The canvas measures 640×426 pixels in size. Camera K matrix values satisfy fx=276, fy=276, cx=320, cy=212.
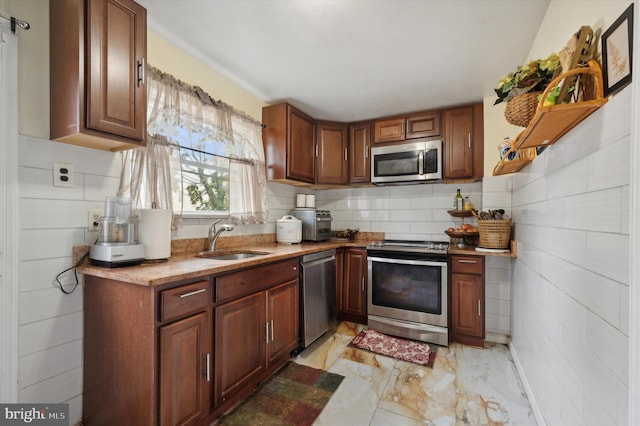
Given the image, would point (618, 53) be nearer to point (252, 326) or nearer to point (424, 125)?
point (252, 326)

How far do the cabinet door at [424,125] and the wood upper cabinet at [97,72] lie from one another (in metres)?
2.53

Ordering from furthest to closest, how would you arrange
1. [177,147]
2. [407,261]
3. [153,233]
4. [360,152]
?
[360,152] → [407,261] → [177,147] → [153,233]

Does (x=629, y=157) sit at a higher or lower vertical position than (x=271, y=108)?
lower

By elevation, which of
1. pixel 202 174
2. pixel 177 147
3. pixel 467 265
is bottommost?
pixel 467 265

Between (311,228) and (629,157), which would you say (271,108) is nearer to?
(311,228)

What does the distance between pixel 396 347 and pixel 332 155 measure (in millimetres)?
2163

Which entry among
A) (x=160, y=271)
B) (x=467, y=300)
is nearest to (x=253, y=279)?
(x=160, y=271)

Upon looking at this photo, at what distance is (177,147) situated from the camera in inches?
80.3

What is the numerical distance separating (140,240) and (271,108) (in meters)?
1.86

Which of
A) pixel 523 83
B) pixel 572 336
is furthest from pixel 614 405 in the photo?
pixel 523 83

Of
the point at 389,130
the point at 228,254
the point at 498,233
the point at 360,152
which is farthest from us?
the point at 360,152

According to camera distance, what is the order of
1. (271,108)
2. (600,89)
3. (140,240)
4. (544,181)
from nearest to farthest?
(600,89)
(544,181)
(140,240)
(271,108)

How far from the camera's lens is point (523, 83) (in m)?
1.29

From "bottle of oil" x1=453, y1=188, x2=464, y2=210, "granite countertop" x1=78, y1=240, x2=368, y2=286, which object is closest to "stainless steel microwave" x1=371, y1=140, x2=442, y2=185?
"bottle of oil" x1=453, y1=188, x2=464, y2=210
